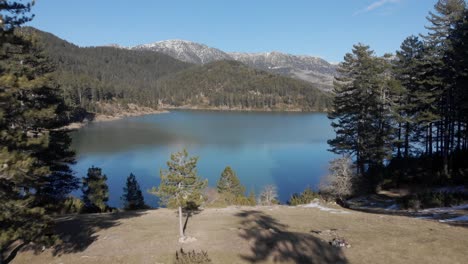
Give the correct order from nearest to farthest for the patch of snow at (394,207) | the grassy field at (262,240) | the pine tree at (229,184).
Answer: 1. the grassy field at (262,240)
2. the patch of snow at (394,207)
3. the pine tree at (229,184)

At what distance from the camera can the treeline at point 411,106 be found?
31.7 m

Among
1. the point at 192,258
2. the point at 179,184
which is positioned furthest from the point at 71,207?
the point at 192,258

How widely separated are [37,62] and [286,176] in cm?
3727

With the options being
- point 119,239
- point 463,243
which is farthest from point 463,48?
point 119,239

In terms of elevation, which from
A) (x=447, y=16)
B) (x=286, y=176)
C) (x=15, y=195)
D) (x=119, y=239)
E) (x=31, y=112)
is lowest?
(x=286, y=176)

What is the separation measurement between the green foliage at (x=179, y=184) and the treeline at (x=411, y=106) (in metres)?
23.5

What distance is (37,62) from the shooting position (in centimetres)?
2633

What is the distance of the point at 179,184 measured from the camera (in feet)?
56.9

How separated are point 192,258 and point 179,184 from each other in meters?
4.13

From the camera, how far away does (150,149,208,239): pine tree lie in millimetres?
17047

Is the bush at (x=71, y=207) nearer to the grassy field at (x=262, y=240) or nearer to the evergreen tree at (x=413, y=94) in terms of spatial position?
the grassy field at (x=262, y=240)

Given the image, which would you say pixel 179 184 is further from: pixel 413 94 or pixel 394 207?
pixel 413 94

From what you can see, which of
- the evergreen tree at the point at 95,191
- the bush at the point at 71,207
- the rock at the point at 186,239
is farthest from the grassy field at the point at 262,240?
the evergreen tree at the point at 95,191

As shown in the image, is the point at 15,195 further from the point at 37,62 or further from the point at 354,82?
the point at 354,82
